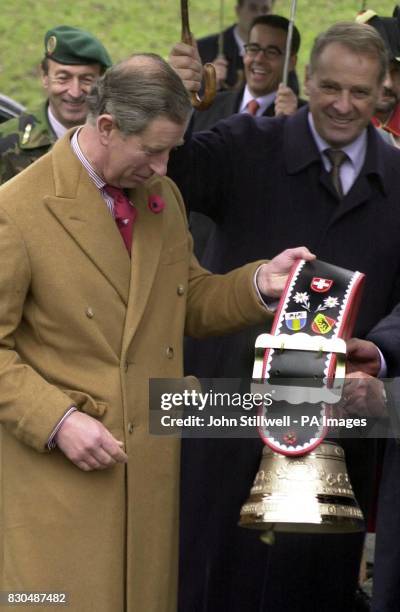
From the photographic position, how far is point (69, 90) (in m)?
6.61

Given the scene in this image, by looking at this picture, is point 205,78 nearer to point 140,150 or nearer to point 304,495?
point 140,150

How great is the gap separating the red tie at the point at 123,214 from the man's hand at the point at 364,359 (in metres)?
0.82

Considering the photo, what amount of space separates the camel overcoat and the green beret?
2189mm

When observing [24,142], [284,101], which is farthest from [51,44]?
[284,101]

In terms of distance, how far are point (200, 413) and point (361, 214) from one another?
97cm

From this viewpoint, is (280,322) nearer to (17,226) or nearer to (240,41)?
(17,226)

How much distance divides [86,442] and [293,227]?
1.51 m

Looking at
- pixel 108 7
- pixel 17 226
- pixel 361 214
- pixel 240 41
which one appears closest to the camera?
pixel 17 226

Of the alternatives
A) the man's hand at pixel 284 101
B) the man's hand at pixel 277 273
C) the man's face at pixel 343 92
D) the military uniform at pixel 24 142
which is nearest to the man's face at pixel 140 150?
the man's hand at pixel 277 273

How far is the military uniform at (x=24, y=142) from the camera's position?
6453 mm

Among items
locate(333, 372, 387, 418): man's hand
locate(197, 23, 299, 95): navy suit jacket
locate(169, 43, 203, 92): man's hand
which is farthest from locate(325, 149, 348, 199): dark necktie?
locate(197, 23, 299, 95): navy suit jacket

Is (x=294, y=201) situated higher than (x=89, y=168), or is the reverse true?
(x=89, y=168)

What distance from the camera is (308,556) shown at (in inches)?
219

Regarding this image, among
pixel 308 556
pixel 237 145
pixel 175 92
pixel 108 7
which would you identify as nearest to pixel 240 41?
pixel 108 7
